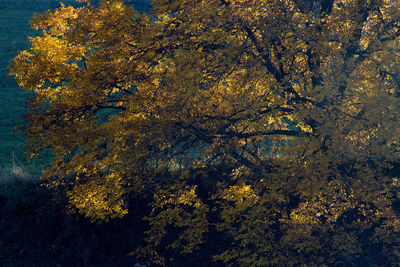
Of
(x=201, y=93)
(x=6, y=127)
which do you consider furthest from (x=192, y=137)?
(x=6, y=127)

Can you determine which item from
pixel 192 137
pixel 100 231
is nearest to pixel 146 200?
pixel 100 231

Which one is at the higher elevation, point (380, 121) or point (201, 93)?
point (201, 93)

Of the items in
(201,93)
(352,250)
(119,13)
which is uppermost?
(119,13)

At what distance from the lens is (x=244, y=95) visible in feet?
23.9

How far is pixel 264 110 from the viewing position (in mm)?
7988

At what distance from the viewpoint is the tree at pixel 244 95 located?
7074 mm

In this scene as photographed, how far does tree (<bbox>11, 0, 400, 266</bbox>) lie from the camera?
23.2 ft

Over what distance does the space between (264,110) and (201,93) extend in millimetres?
1584

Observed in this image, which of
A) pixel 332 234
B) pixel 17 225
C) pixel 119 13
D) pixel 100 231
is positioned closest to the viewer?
pixel 119 13

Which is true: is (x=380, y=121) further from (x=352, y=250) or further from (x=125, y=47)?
(x=125, y=47)

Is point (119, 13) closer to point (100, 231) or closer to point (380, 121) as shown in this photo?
point (380, 121)

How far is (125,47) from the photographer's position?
24.0ft

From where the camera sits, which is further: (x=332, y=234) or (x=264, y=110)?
(x=332, y=234)

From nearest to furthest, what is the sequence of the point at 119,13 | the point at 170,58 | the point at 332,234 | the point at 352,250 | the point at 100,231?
the point at 119,13 → the point at 170,58 → the point at 352,250 → the point at 332,234 → the point at 100,231
